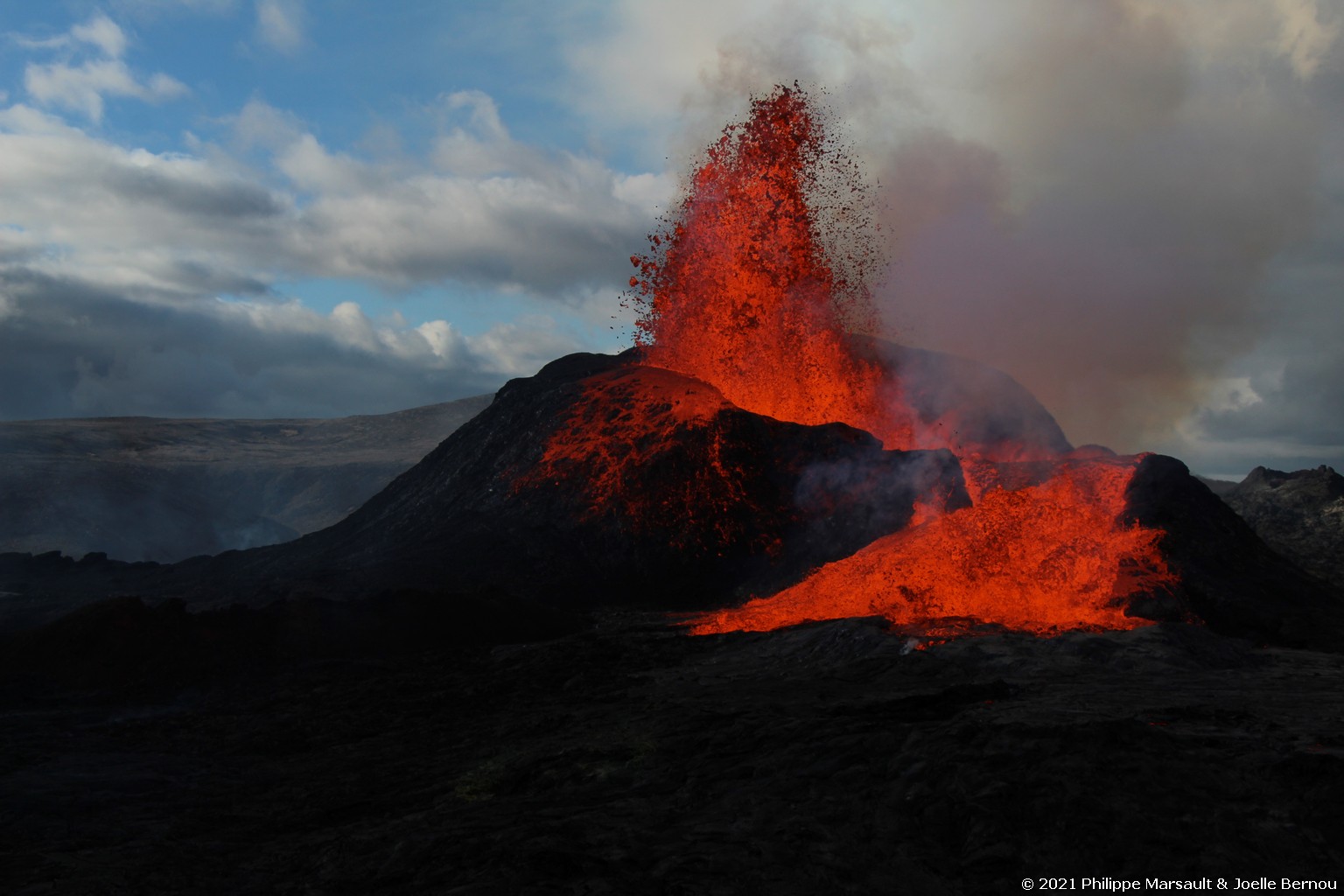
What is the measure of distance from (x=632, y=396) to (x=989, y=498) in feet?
49.2

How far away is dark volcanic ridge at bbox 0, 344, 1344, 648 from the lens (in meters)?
21.7

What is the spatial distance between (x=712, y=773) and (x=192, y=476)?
73972mm

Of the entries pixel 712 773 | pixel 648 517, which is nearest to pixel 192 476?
pixel 648 517

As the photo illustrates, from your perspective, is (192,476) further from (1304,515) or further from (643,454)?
(1304,515)

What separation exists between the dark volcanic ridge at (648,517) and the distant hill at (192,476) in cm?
1785

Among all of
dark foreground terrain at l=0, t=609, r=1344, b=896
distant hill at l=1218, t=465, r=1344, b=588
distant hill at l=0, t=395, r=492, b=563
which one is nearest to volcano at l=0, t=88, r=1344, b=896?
dark foreground terrain at l=0, t=609, r=1344, b=896

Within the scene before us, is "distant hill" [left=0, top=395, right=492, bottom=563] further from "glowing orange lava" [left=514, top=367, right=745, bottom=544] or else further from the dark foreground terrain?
the dark foreground terrain

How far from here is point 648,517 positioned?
27.2 metres

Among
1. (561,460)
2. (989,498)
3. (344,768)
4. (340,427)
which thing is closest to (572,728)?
(344,768)

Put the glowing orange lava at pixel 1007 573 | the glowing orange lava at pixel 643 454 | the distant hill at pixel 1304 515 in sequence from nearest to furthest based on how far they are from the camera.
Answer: the glowing orange lava at pixel 1007 573
the glowing orange lava at pixel 643 454
the distant hill at pixel 1304 515

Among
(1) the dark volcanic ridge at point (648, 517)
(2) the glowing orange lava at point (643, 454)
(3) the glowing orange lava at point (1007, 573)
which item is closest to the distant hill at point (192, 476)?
(1) the dark volcanic ridge at point (648, 517)

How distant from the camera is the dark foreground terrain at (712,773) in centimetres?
672

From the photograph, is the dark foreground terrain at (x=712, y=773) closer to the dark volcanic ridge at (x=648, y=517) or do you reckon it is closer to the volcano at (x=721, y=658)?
the volcano at (x=721, y=658)

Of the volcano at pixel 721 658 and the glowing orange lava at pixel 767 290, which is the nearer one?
the volcano at pixel 721 658
